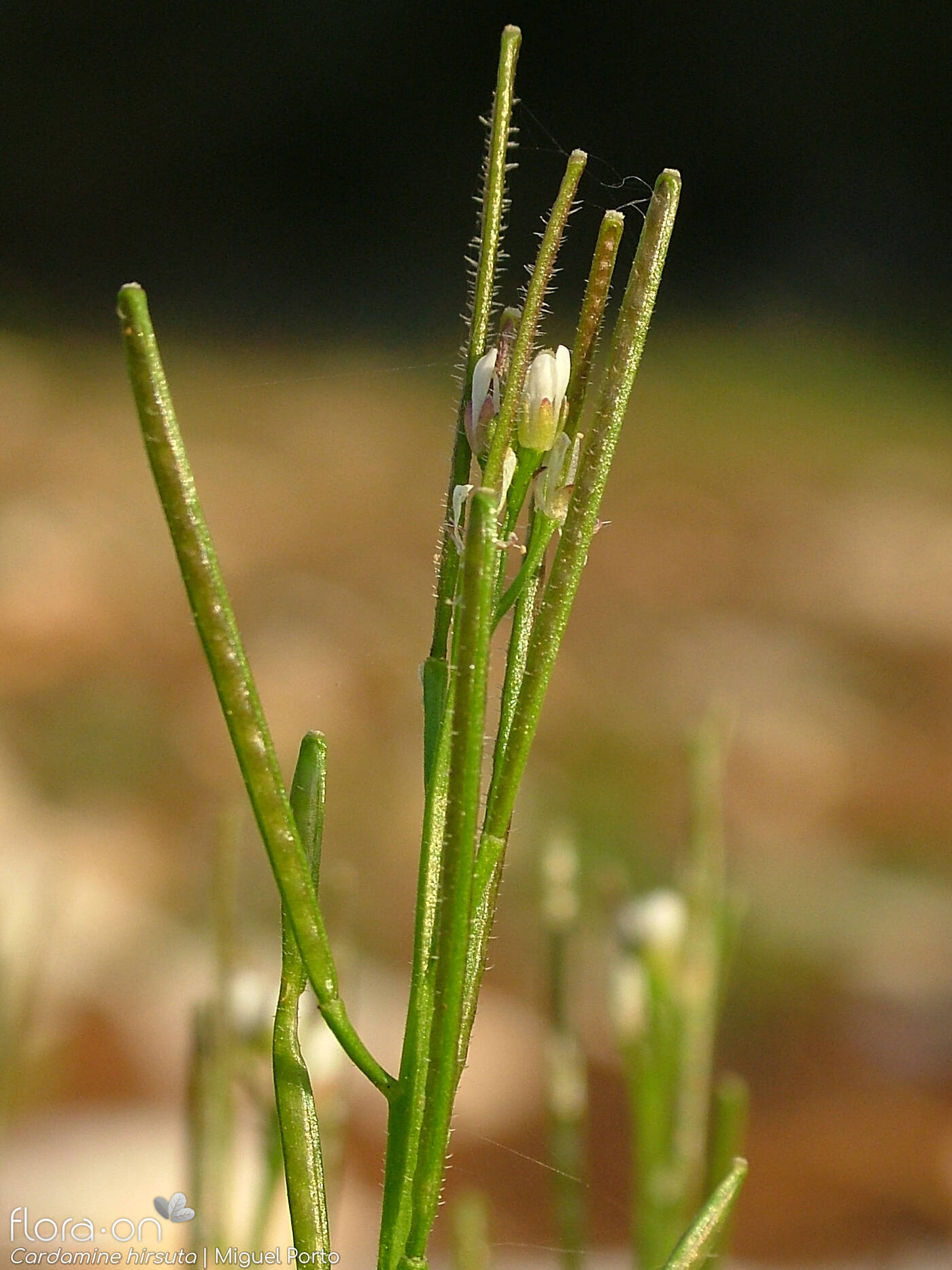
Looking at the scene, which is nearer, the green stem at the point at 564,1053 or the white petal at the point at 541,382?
the white petal at the point at 541,382

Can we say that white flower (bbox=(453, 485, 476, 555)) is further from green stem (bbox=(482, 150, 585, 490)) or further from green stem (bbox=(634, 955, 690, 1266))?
green stem (bbox=(634, 955, 690, 1266))

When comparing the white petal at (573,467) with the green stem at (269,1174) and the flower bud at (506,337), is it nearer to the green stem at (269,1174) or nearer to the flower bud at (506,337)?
the flower bud at (506,337)

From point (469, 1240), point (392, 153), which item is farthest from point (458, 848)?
point (392, 153)

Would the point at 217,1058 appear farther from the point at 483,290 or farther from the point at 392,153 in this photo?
the point at 392,153

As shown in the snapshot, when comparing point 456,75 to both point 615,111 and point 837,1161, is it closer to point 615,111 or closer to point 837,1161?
point 615,111

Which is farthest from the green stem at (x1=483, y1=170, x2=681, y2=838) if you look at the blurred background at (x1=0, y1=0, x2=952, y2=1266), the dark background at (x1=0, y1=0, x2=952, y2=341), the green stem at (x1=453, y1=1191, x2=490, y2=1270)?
the dark background at (x1=0, y1=0, x2=952, y2=341)

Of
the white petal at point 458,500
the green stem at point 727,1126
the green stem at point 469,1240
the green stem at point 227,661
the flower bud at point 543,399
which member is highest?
the flower bud at point 543,399

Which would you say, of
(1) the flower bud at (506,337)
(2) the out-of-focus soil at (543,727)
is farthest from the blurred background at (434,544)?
(1) the flower bud at (506,337)
